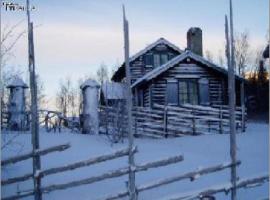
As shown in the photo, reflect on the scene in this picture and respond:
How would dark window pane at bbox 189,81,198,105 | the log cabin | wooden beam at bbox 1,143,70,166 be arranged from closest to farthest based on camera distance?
wooden beam at bbox 1,143,70,166 < the log cabin < dark window pane at bbox 189,81,198,105

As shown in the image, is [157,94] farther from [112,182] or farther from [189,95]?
[112,182]

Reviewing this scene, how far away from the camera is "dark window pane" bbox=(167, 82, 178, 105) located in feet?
77.9

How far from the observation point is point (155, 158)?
45.2ft

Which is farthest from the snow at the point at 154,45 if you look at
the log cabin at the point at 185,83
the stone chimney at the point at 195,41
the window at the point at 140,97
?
the log cabin at the point at 185,83

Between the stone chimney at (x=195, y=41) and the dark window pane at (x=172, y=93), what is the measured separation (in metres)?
4.29

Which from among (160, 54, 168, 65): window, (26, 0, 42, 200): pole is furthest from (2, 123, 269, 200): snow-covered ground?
(160, 54, 168, 65): window

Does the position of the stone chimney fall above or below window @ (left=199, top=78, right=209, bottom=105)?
above

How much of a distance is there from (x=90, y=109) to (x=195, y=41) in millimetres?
10628

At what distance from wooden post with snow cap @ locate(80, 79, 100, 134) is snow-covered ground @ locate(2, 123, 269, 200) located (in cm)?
97

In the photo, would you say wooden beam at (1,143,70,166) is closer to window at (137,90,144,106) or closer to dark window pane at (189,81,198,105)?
dark window pane at (189,81,198,105)

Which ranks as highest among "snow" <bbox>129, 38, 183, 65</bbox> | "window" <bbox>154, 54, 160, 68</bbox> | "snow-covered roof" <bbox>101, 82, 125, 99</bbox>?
"snow" <bbox>129, 38, 183, 65</bbox>

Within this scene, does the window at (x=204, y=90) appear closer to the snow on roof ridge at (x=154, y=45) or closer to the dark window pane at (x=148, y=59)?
the snow on roof ridge at (x=154, y=45)

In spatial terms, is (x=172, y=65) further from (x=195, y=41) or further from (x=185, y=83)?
(x=195, y=41)

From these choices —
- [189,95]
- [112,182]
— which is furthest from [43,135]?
[189,95]
